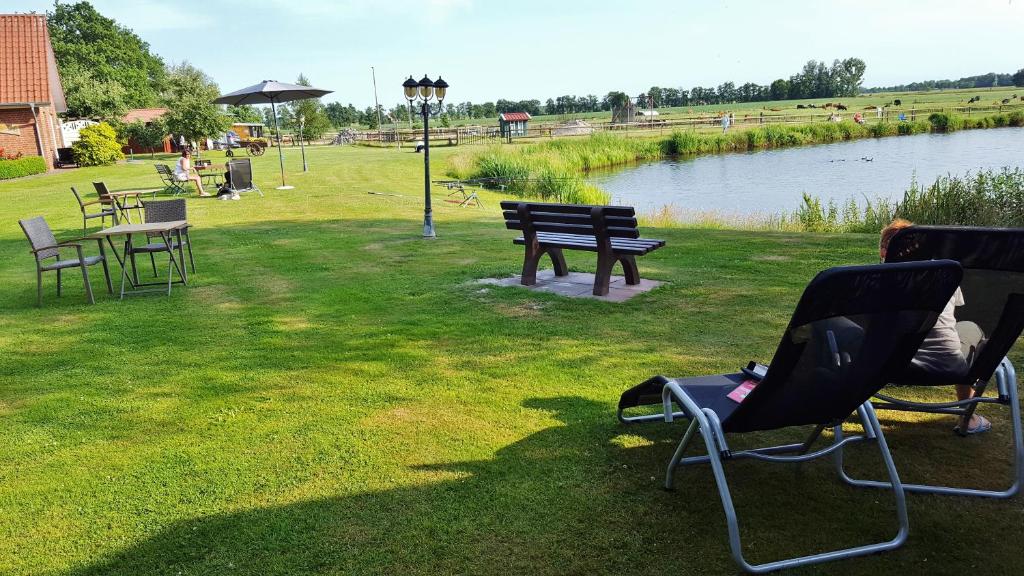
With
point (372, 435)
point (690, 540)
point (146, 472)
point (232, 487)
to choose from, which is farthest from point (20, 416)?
point (690, 540)

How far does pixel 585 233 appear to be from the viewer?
6.46 m

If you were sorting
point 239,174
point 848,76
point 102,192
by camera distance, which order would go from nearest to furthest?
point 102,192
point 239,174
point 848,76

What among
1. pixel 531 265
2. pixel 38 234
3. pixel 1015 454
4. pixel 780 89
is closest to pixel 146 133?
pixel 38 234

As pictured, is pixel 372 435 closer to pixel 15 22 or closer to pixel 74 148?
pixel 74 148

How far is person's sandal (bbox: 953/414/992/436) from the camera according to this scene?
350 centimetres

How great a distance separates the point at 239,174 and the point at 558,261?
510 inches

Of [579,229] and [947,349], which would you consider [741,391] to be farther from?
[579,229]

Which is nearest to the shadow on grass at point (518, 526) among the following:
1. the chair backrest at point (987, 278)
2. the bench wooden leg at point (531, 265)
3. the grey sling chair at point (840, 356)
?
the grey sling chair at point (840, 356)

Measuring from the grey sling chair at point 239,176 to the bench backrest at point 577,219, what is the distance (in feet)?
41.6

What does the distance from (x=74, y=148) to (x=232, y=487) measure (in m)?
33.4

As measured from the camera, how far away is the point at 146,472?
137 inches

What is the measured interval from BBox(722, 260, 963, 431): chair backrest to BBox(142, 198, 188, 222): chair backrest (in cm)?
739

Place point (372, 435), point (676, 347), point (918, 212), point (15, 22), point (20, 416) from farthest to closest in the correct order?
point (15, 22) < point (918, 212) < point (676, 347) < point (20, 416) < point (372, 435)

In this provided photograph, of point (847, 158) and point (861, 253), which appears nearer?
A: point (861, 253)
